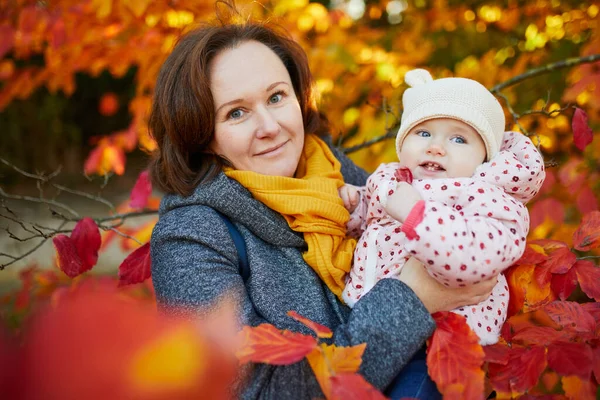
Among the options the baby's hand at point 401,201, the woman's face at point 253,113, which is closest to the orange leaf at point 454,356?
the baby's hand at point 401,201

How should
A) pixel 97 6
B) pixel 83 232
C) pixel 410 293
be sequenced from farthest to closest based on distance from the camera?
pixel 97 6, pixel 83 232, pixel 410 293

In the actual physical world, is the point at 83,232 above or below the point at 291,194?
below

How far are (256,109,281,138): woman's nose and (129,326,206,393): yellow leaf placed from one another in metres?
1.10

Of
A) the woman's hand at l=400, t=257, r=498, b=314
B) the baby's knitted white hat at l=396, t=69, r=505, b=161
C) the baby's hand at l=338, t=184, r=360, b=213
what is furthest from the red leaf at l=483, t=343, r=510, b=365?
the baby's hand at l=338, t=184, r=360, b=213

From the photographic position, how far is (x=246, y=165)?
1.77 meters

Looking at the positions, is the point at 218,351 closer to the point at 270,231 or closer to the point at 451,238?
the point at 451,238

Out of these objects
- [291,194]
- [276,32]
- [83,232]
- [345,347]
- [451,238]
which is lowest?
[83,232]

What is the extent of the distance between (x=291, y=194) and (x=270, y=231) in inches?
5.3

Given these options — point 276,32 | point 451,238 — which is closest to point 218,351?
point 451,238

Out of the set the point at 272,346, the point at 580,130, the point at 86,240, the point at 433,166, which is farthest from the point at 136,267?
the point at 580,130

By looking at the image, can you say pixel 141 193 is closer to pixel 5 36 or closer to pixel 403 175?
pixel 403 175

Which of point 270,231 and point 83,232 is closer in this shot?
point 270,231

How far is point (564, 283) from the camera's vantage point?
1556 mm

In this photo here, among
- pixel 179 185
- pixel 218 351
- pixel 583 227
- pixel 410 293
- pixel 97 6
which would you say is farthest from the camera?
pixel 97 6
